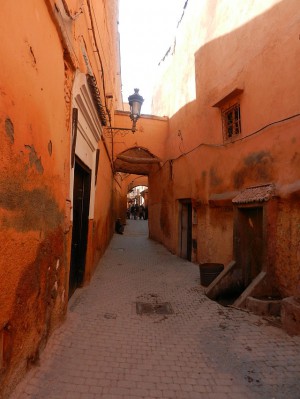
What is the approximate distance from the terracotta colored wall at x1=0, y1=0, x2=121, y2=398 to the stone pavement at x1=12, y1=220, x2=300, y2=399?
33 cm

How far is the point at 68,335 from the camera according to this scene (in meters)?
3.54

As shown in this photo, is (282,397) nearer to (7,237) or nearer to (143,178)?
(7,237)

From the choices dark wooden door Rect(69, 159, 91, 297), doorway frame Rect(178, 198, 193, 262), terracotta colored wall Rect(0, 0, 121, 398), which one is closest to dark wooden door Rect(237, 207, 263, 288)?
dark wooden door Rect(69, 159, 91, 297)

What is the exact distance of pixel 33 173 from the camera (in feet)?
8.23

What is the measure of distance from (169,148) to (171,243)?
3829 mm

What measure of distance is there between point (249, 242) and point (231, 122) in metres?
3.06

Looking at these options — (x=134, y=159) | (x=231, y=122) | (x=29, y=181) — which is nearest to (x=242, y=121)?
(x=231, y=122)

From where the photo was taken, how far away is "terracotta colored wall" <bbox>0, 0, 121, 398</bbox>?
2.04m

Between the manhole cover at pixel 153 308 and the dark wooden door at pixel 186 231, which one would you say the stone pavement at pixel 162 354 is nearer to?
the manhole cover at pixel 153 308

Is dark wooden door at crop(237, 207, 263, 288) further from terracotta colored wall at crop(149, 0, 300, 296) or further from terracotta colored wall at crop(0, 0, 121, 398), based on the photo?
terracotta colored wall at crop(0, 0, 121, 398)

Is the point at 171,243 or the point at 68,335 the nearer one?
the point at 68,335

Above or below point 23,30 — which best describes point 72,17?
above

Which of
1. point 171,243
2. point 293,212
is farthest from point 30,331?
point 171,243

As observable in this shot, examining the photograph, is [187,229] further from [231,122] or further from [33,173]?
[33,173]
